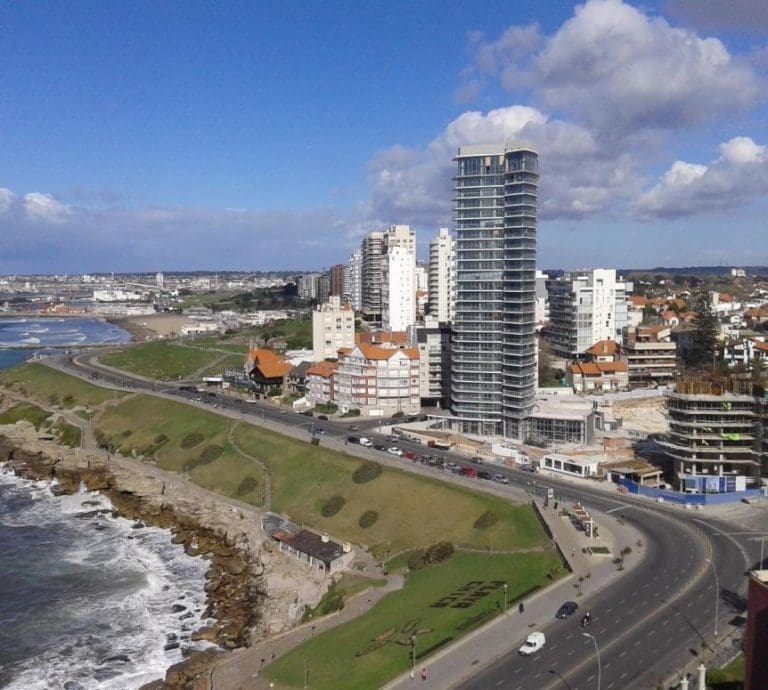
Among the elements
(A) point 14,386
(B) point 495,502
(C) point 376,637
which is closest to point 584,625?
(C) point 376,637

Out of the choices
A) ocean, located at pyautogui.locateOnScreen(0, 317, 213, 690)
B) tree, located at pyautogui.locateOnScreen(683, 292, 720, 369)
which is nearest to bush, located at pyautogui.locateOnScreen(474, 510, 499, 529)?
ocean, located at pyautogui.locateOnScreen(0, 317, 213, 690)

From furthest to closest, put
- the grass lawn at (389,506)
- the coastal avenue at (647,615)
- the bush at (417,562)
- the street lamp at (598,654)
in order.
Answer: the grass lawn at (389,506)
the bush at (417,562)
the coastal avenue at (647,615)
the street lamp at (598,654)

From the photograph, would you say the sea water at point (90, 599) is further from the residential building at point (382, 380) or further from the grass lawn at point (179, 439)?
the residential building at point (382, 380)

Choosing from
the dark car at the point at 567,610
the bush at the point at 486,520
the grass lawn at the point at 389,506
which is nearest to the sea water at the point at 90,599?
the grass lawn at the point at 389,506

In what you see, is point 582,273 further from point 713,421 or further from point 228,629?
point 228,629

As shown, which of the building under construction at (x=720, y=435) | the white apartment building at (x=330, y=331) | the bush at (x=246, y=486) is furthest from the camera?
the white apartment building at (x=330, y=331)

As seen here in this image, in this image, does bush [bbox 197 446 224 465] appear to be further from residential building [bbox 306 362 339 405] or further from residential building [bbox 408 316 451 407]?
residential building [bbox 408 316 451 407]
